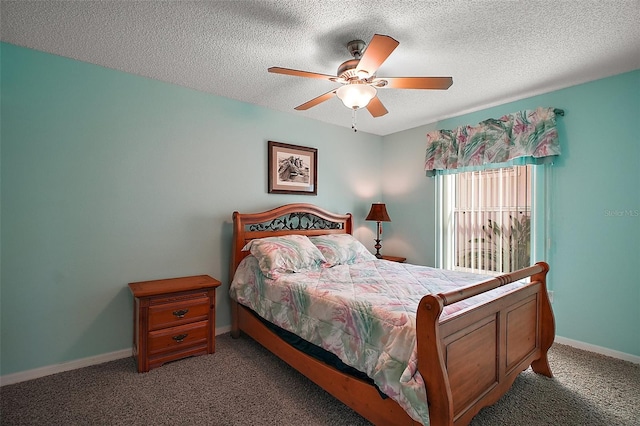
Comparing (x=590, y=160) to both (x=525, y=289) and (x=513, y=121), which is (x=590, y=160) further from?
(x=525, y=289)

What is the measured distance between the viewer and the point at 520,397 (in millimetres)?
2004

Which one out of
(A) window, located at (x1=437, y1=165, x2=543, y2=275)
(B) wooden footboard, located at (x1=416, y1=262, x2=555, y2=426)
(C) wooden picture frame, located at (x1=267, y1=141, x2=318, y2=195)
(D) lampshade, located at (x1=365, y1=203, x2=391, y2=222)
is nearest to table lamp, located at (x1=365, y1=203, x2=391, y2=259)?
(D) lampshade, located at (x1=365, y1=203, x2=391, y2=222)

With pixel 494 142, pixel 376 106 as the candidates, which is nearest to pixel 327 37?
pixel 376 106

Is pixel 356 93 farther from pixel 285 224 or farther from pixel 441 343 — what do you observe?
pixel 285 224

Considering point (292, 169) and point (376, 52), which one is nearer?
point (376, 52)

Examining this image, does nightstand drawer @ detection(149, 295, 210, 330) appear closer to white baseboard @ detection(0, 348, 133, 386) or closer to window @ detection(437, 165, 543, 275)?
white baseboard @ detection(0, 348, 133, 386)

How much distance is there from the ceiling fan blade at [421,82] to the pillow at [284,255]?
64.9 inches

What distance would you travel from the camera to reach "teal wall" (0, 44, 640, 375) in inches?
88.1

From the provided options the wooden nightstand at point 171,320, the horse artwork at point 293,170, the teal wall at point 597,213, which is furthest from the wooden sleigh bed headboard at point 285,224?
the teal wall at point 597,213

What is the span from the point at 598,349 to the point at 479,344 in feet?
6.45

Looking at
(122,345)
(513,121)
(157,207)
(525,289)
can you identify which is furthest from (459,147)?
(122,345)

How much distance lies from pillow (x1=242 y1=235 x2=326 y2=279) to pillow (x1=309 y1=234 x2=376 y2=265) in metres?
0.15

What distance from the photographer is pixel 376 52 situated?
5.65 ft

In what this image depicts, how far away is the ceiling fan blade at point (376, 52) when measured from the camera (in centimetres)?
159
